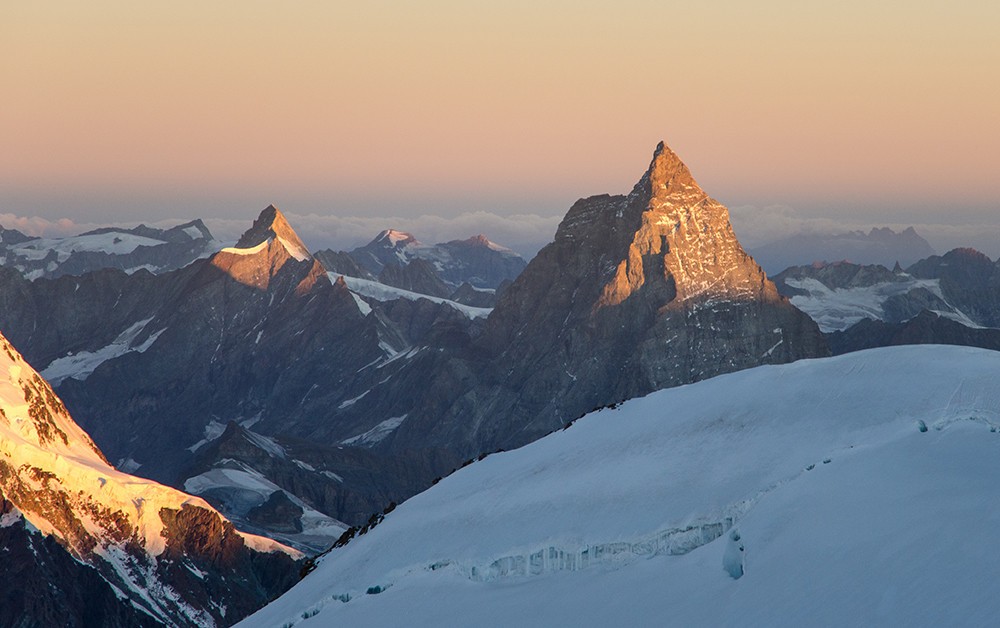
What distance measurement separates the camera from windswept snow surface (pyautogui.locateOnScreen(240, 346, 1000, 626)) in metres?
34.2

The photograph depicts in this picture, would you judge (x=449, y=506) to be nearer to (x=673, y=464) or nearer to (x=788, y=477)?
(x=673, y=464)

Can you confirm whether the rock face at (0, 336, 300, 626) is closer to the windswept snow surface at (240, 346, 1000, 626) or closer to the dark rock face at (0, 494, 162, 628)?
the dark rock face at (0, 494, 162, 628)

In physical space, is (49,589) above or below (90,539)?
below

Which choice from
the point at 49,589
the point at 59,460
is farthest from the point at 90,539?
the point at 49,589

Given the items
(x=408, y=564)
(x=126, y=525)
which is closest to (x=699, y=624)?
(x=408, y=564)

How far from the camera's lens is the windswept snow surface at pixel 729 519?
34188 mm

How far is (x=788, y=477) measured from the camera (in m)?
41.8

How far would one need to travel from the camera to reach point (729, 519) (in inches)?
1620

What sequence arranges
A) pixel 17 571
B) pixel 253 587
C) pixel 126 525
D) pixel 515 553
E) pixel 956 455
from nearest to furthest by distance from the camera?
pixel 956 455
pixel 515 553
pixel 17 571
pixel 126 525
pixel 253 587

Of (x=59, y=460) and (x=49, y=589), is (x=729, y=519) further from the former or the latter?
(x=59, y=460)

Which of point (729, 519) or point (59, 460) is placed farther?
point (59, 460)

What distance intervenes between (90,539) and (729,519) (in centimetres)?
10816

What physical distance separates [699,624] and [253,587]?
130m

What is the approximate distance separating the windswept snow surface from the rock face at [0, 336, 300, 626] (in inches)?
3192
